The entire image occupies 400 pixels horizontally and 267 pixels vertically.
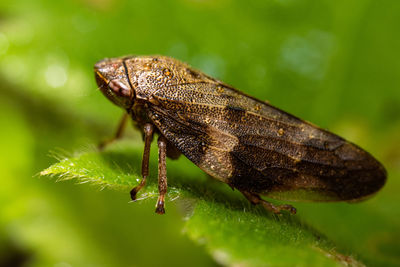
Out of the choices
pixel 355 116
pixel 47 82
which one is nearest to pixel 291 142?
pixel 355 116

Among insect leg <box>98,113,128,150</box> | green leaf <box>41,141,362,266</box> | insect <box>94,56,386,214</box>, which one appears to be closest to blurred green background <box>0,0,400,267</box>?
insect leg <box>98,113,128,150</box>

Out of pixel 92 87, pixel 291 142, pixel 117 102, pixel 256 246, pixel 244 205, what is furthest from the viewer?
pixel 92 87

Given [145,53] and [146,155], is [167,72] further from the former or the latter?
[145,53]

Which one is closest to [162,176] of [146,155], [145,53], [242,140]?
[146,155]

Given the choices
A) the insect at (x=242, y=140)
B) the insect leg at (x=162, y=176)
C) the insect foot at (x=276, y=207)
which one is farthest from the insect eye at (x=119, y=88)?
the insect foot at (x=276, y=207)

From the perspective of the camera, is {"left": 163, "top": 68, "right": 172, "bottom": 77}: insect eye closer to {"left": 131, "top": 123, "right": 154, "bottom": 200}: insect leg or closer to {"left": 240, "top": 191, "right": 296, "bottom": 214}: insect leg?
{"left": 131, "top": 123, "right": 154, "bottom": 200}: insect leg

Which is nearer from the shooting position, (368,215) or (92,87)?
(368,215)

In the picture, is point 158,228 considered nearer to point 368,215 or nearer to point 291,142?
point 291,142
